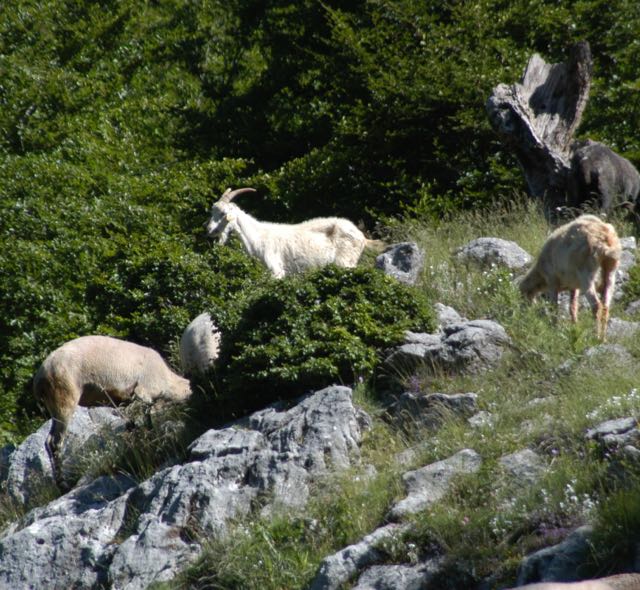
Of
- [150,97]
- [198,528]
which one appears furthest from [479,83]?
[198,528]

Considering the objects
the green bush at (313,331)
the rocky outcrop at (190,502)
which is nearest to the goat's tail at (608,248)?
the green bush at (313,331)

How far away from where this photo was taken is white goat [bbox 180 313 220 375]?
12727 mm

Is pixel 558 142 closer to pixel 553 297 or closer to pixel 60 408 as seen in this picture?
pixel 553 297

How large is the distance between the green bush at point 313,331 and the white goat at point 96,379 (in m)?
1.50

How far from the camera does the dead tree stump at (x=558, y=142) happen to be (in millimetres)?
→ 14742

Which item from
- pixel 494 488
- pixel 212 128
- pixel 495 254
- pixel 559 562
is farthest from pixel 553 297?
pixel 212 128

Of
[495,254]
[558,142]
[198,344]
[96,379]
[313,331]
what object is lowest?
[96,379]

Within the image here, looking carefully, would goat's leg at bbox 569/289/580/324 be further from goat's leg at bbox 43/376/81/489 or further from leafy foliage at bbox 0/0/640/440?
goat's leg at bbox 43/376/81/489

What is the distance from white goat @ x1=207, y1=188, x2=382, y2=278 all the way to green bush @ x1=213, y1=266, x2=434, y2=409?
415cm

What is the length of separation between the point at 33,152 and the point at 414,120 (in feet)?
21.6

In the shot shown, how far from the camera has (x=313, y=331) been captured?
10930 millimetres

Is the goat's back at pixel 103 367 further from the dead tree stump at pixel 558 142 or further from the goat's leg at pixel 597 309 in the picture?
the dead tree stump at pixel 558 142

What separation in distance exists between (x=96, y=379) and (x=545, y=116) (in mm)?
7543

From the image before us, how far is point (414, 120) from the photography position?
18578 millimetres
